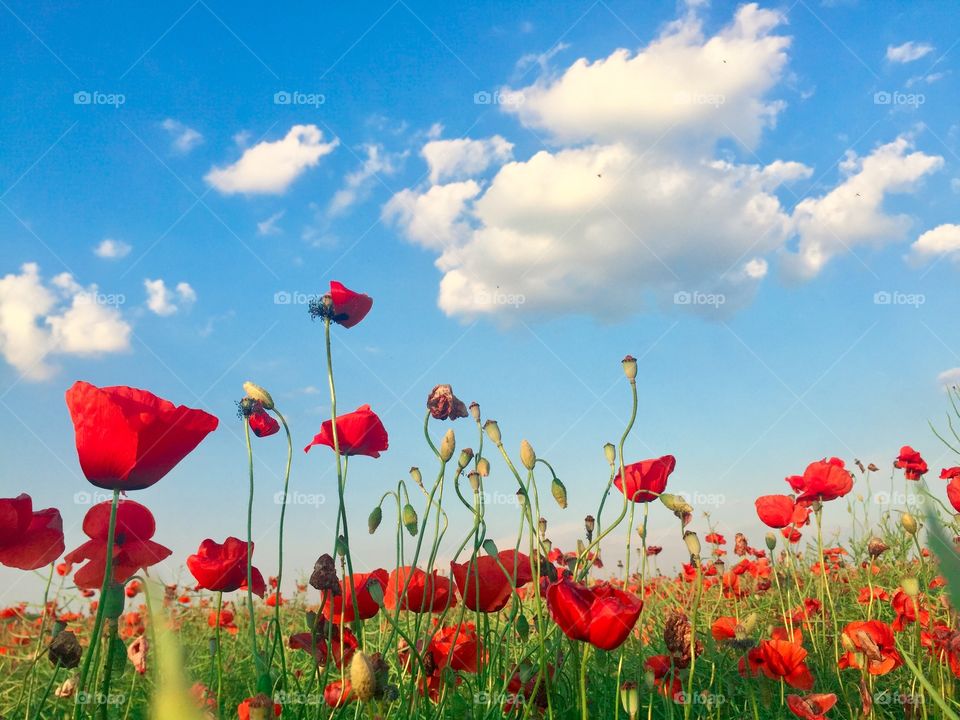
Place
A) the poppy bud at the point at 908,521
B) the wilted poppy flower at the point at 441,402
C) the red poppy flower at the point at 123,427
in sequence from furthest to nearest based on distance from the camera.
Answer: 1. the poppy bud at the point at 908,521
2. the wilted poppy flower at the point at 441,402
3. the red poppy flower at the point at 123,427

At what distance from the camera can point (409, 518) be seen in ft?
6.27

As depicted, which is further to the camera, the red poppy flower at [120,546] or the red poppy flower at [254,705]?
the red poppy flower at [120,546]

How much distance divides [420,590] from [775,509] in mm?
1691

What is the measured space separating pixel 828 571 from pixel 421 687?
3134mm

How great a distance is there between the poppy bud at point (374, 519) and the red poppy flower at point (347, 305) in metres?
0.50

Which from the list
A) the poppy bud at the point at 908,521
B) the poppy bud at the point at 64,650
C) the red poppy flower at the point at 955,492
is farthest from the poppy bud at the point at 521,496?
the red poppy flower at the point at 955,492

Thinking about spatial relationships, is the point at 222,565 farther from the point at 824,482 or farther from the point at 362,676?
the point at 824,482

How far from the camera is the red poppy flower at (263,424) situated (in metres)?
1.94

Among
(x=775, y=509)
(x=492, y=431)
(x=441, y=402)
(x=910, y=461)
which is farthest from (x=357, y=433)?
(x=910, y=461)

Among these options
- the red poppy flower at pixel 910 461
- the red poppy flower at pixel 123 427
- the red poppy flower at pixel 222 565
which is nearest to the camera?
the red poppy flower at pixel 123 427

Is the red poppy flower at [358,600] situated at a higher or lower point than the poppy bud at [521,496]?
lower

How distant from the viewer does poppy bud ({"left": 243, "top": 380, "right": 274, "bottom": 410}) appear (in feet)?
5.57

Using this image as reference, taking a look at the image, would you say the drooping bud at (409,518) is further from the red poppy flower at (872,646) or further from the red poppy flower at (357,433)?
the red poppy flower at (872,646)

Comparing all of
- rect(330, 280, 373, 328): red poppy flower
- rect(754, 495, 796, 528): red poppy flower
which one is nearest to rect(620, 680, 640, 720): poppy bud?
rect(330, 280, 373, 328): red poppy flower
